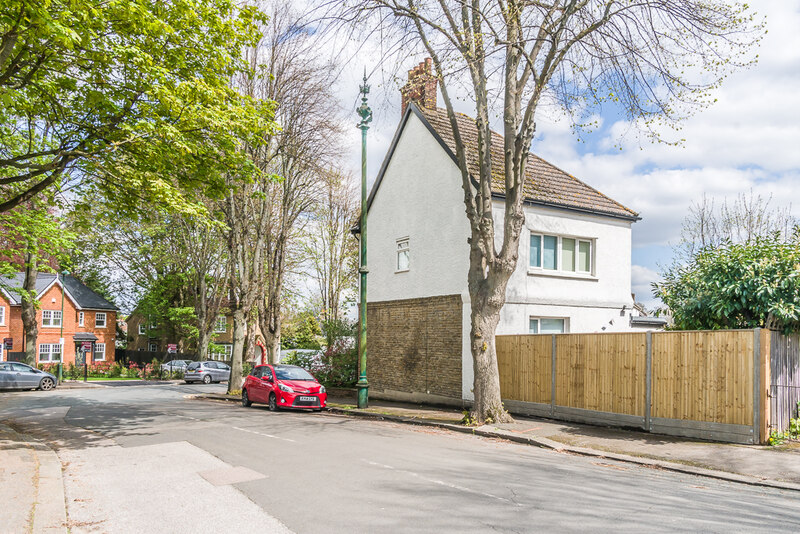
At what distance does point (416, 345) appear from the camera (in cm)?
2006

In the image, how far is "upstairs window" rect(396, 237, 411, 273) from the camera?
21083 millimetres

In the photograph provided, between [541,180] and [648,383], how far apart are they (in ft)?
30.7

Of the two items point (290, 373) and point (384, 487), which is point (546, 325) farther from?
point (384, 487)

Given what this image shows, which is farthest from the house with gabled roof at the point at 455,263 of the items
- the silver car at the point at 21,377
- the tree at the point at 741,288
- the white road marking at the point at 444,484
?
the silver car at the point at 21,377

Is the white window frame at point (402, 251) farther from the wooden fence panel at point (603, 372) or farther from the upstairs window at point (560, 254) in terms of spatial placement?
the wooden fence panel at point (603, 372)

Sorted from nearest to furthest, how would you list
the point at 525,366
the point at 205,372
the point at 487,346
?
the point at 487,346 → the point at 525,366 → the point at 205,372

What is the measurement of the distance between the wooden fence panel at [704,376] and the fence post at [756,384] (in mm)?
66

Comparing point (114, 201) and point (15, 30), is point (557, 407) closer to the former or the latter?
point (114, 201)

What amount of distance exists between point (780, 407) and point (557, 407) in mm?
5084

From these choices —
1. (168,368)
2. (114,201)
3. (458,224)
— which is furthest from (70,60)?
(168,368)

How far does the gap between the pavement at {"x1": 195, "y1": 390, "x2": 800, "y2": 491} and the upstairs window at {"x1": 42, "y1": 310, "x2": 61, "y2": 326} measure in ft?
149

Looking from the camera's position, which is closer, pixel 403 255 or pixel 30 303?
pixel 403 255

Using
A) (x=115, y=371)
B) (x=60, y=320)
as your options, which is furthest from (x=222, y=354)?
(x=60, y=320)

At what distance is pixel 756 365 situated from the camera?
10828 millimetres
